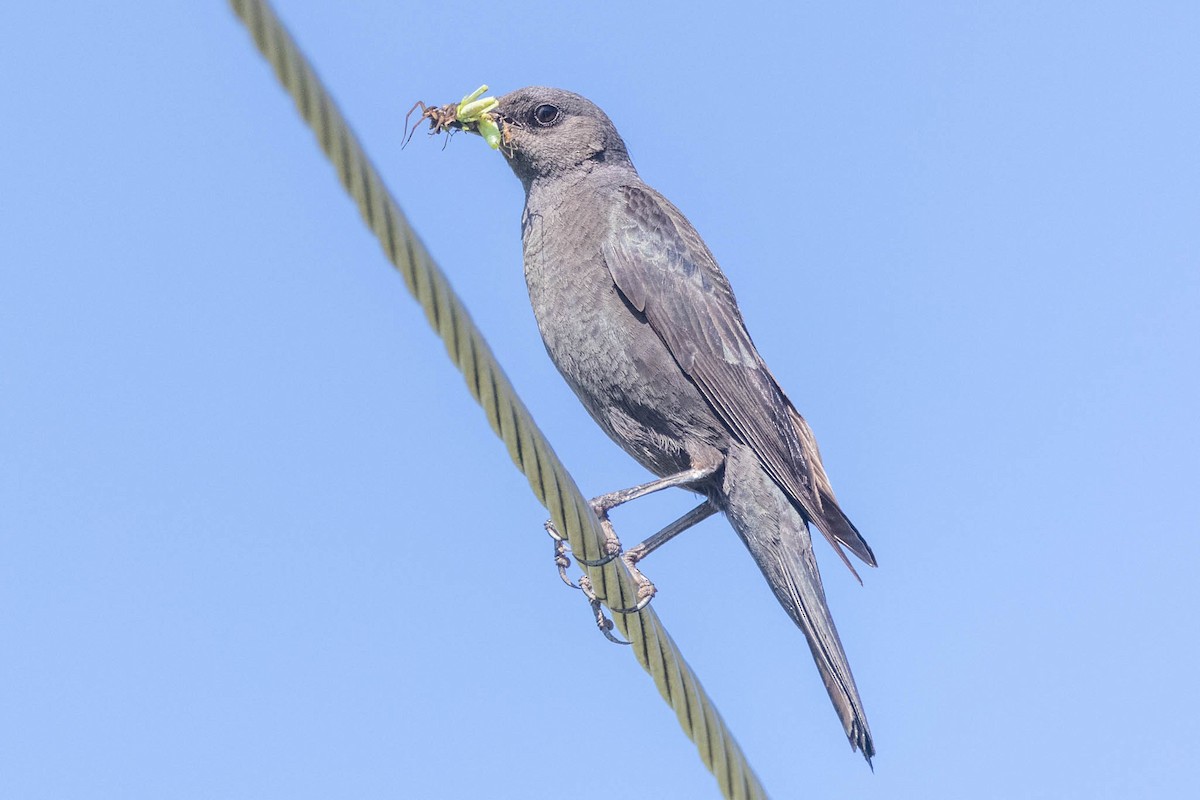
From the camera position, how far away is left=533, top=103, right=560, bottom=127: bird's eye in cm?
836

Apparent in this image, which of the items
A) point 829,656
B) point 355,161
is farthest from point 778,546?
point 355,161

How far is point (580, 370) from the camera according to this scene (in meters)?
7.25

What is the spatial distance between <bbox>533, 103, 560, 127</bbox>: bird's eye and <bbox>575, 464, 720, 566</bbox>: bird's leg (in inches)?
86.6

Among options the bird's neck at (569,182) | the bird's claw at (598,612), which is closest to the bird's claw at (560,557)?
the bird's claw at (598,612)

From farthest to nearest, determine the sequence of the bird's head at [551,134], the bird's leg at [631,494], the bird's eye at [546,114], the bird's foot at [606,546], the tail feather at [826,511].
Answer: the bird's eye at [546,114] → the bird's head at [551,134] → the tail feather at [826,511] → the bird's leg at [631,494] → the bird's foot at [606,546]

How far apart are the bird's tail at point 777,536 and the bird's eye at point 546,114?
91.2 inches

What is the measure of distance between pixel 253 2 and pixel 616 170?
5.39 meters

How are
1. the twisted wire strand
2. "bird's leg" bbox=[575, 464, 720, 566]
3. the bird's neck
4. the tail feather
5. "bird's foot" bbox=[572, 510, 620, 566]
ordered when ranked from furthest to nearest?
the bird's neck → the tail feather → "bird's leg" bbox=[575, 464, 720, 566] → "bird's foot" bbox=[572, 510, 620, 566] → the twisted wire strand

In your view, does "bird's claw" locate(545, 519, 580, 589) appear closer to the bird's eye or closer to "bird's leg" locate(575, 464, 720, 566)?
"bird's leg" locate(575, 464, 720, 566)

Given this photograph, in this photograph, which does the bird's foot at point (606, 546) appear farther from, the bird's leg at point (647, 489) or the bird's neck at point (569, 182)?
the bird's neck at point (569, 182)

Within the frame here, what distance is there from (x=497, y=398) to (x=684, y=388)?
320 cm

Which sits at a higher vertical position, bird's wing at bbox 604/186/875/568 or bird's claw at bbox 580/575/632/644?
bird's wing at bbox 604/186/875/568

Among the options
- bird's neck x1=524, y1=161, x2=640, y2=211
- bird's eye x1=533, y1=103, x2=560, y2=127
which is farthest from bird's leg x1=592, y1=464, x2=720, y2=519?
bird's eye x1=533, y1=103, x2=560, y2=127

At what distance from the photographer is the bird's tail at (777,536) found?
710cm
